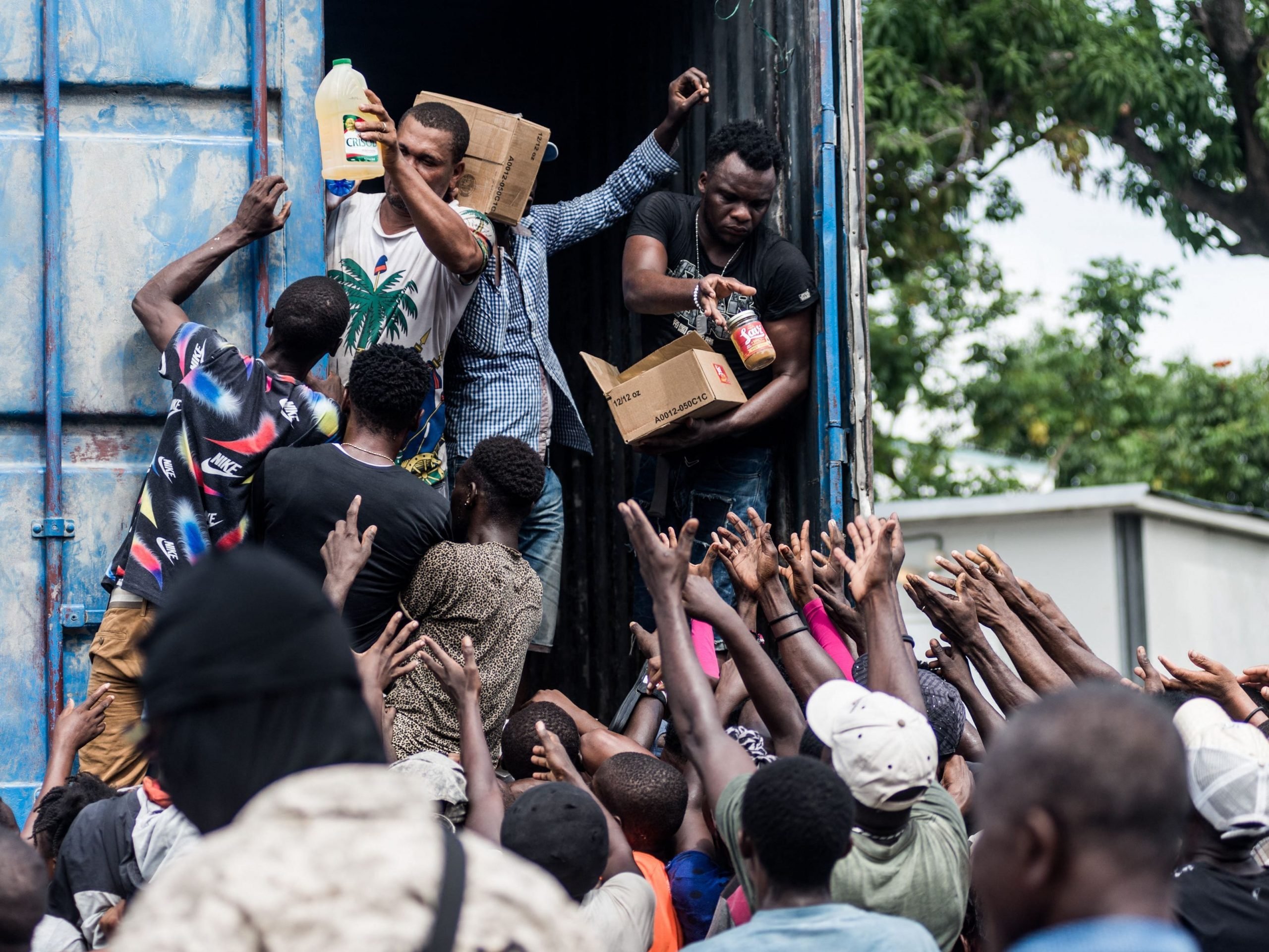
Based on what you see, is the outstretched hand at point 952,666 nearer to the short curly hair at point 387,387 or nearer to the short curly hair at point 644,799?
the short curly hair at point 644,799

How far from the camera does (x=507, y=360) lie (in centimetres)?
496

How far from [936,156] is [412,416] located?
7.89 m

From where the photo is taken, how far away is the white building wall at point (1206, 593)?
11.3 metres

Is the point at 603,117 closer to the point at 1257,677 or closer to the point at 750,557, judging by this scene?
the point at 750,557

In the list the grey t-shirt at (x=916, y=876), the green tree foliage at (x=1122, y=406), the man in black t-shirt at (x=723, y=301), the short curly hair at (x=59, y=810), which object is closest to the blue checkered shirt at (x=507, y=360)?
the man in black t-shirt at (x=723, y=301)

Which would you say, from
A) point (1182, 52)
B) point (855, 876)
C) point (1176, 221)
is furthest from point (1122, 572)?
point (855, 876)

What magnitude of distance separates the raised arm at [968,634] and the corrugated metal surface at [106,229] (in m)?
2.14

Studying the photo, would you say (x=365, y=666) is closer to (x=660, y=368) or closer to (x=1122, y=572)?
(x=660, y=368)

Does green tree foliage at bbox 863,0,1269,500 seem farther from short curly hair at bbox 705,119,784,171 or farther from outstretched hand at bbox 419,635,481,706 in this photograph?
outstretched hand at bbox 419,635,481,706

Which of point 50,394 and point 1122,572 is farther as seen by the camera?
point 1122,572

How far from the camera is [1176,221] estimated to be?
11930 mm

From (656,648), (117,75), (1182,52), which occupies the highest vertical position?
(1182,52)

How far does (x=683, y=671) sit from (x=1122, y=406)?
1418 centimetres

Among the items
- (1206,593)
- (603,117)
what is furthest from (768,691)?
(1206,593)
